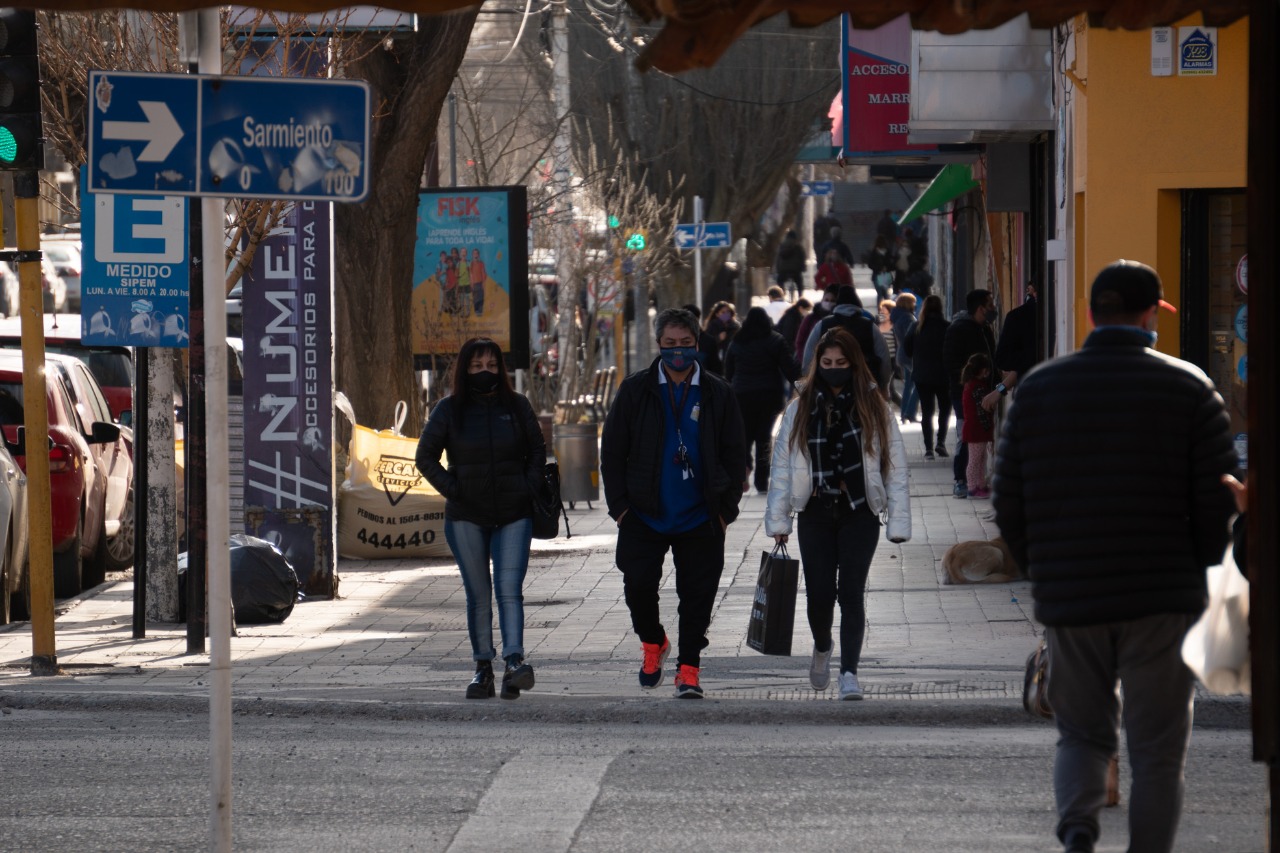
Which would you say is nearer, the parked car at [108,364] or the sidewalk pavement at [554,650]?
the sidewalk pavement at [554,650]

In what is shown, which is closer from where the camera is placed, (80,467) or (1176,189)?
(1176,189)

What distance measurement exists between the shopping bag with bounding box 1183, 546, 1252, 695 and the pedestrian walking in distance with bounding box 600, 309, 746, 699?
4.02 m

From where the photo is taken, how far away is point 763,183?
3875 centimetres

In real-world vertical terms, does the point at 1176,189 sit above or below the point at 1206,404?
above

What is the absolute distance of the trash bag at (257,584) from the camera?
1175 cm

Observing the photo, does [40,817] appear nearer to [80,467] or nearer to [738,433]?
[738,433]

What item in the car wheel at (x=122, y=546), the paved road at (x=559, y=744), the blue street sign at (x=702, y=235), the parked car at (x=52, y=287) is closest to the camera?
the paved road at (x=559, y=744)

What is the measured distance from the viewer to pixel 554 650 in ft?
35.4

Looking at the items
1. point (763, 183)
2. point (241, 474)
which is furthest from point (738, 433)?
point (763, 183)

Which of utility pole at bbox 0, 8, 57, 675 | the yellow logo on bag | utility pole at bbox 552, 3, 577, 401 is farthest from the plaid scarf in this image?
utility pole at bbox 552, 3, 577, 401

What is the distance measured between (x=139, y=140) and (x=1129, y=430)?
2.87 m

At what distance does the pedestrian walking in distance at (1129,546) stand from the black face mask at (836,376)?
11.8 feet

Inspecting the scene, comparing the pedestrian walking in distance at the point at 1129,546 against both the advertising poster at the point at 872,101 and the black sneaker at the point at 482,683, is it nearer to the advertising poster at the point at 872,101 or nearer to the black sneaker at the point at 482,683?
the black sneaker at the point at 482,683

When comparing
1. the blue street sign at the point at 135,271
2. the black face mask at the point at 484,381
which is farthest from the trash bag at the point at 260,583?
the black face mask at the point at 484,381
